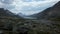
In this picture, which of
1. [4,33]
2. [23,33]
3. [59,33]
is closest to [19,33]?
[23,33]

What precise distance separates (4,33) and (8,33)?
1.82 metres

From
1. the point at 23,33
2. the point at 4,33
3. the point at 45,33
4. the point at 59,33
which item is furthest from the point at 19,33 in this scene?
the point at 59,33

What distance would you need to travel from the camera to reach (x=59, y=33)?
92.2 metres

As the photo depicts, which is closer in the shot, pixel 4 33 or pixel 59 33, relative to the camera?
pixel 4 33

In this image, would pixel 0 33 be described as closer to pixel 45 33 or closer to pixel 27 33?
pixel 27 33

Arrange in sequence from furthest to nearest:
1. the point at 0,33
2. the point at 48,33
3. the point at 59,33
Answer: the point at 59,33, the point at 48,33, the point at 0,33

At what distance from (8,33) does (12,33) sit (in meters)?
1.86

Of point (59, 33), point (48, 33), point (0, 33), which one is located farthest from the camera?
point (59, 33)

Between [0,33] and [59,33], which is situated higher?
[0,33]

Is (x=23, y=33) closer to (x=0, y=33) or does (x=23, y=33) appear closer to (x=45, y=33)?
(x=0, y=33)

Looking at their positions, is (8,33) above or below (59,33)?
above

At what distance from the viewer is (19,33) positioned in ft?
240

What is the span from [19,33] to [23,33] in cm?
190

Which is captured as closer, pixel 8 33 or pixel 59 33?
pixel 8 33
